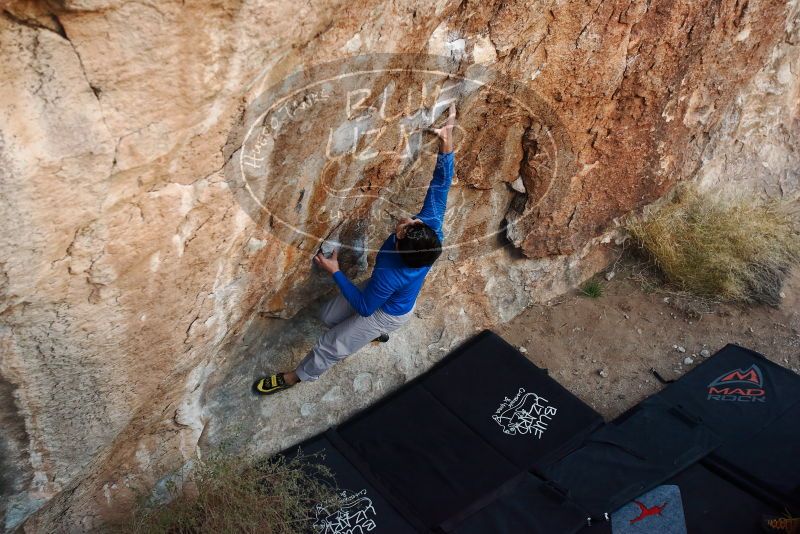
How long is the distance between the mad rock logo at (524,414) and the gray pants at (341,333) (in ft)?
2.23

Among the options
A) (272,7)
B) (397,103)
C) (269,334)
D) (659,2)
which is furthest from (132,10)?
(659,2)

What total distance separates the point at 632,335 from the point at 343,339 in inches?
66.8

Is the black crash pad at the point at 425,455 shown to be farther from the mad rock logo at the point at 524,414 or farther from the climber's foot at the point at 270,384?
the climber's foot at the point at 270,384

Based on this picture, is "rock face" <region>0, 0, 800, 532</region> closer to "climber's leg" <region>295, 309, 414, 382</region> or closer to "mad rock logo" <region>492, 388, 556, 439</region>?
"climber's leg" <region>295, 309, 414, 382</region>

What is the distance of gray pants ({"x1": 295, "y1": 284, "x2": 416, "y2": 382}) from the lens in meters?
2.82

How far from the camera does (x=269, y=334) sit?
2.95 m

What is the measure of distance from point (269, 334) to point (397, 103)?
47.6 inches

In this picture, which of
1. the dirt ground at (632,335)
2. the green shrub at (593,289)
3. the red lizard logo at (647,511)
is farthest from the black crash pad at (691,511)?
the green shrub at (593,289)

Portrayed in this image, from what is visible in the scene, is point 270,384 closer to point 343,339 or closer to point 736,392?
point 343,339

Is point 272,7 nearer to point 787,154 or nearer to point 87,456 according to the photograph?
point 87,456

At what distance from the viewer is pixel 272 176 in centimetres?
207

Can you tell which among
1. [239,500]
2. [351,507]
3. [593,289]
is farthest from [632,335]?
[239,500]

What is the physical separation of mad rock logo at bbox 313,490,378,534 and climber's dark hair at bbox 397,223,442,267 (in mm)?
1004

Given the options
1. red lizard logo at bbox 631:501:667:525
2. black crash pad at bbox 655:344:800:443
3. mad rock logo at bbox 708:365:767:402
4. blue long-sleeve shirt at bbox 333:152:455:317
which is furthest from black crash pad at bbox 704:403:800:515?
blue long-sleeve shirt at bbox 333:152:455:317
